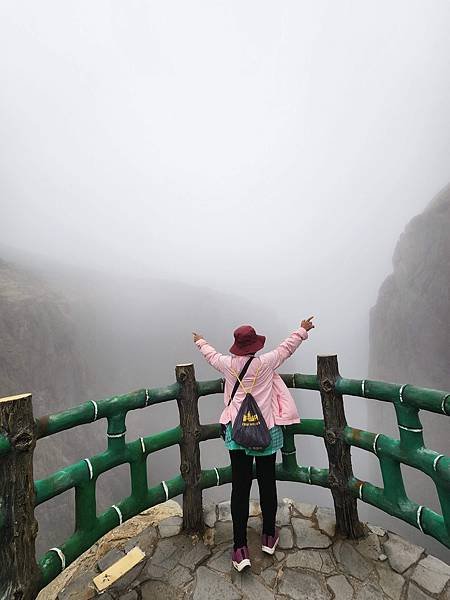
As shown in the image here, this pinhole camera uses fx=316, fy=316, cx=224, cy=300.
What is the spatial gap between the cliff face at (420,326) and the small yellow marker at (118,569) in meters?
18.9

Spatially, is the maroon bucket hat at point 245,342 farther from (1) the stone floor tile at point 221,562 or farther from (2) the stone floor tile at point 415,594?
(2) the stone floor tile at point 415,594

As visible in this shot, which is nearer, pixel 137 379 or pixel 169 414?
pixel 169 414

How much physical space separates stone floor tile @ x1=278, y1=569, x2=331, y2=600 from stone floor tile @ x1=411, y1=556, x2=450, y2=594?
2.40 feet

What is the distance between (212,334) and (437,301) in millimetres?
35426

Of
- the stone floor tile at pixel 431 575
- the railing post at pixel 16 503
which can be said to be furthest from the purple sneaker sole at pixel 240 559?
the railing post at pixel 16 503

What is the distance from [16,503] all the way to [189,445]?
57.5 inches

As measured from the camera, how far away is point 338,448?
292 cm

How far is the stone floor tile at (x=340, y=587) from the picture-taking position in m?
2.36

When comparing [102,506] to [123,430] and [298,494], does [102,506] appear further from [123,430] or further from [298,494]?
[298,494]

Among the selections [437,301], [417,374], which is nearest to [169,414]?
[417,374]

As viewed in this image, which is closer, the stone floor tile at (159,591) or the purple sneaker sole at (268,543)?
the stone floor tile at (159,591)

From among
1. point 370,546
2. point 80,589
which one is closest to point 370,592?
point 370,546

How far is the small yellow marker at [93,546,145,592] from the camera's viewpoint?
258 cm

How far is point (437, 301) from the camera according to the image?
19922 mm
